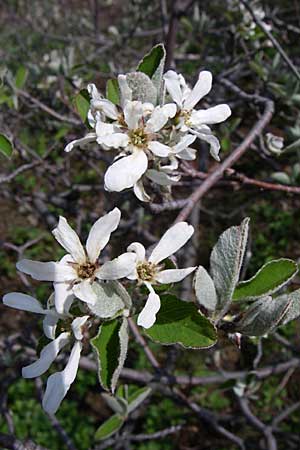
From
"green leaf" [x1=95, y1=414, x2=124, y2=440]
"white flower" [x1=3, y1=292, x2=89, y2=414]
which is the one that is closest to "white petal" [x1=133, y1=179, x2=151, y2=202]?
"white flower" [x1=3, y1=292, x2=89, y2=414]

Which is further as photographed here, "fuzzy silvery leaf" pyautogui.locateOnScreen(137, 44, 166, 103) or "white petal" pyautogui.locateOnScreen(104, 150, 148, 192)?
"fuzzy silvery leaf" pyautogui.locateOnScreen(137, 44, 166, 103)

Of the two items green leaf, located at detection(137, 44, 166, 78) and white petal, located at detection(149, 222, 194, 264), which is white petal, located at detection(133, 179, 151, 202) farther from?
green leaf, located at detection(137, 44, 166, 78)

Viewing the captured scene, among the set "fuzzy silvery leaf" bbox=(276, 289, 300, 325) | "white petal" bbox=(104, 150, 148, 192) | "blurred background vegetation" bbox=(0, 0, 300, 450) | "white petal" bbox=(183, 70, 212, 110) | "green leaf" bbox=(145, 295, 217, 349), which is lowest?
"blurred background vegetation" bbox=(0, 0, 300, 450)

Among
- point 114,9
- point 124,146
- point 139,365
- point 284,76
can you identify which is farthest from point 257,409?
point 114,9

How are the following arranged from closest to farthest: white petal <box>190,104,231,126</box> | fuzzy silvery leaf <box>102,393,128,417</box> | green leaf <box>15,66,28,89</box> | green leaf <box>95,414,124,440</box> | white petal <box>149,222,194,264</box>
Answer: white petal <box>149,222,194,264</box>, white petal <box>190,104,231,126</box>, fuzzy silvery leaf <box>102,393,128,417</box>, green leaf <box>95,414,124,440</box>, green leaf <box>15,66,28,89</box>

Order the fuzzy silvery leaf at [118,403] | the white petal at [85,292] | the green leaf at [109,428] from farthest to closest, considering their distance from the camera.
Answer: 1. the green leaf at [109,428]
2. the fuzzy silvery leaf at [118,403]
3. the white petal at [85,292]

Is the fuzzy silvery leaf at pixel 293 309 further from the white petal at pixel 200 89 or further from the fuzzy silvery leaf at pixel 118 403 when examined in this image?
the fuzzy silvery leaf at pixel 118 403

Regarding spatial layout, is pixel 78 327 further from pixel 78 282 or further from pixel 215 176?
pixel 215 176

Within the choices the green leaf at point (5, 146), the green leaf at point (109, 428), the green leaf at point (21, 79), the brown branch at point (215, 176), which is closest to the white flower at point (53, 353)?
the brown branch at point (215, 176)

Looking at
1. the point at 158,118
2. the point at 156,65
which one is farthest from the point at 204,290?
the point at 156,65
